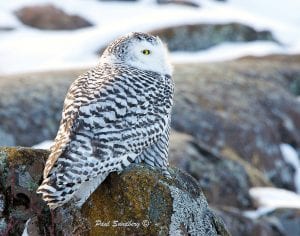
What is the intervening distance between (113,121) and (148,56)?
126 cm

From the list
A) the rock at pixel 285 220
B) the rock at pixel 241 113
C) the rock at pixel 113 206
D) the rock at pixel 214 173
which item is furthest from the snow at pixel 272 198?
the rock at pixel 113 206

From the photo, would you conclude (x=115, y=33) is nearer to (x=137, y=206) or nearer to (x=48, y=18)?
(x=48, y=18)

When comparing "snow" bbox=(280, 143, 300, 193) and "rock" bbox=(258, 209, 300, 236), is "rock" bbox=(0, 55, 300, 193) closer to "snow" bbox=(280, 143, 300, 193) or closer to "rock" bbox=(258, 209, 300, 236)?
"snow" bbox=(280, 143, 300, 193)

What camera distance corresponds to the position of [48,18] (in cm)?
3922

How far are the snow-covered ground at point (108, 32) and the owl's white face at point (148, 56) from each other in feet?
71.2

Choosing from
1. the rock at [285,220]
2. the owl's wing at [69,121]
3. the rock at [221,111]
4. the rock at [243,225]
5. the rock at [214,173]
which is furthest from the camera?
the rock at [221,111]

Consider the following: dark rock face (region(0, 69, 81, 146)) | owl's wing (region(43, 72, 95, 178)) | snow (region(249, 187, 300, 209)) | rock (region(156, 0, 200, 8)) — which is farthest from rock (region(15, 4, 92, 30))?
owl's wing (region(43, 72, 95, 178))

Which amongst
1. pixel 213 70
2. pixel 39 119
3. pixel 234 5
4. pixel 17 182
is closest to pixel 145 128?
pixel 17 182

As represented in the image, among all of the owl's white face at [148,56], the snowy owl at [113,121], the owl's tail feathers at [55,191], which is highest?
the owl's white face at [148,56]

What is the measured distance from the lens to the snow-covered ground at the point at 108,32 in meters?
32.0

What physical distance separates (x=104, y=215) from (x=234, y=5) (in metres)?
44.7

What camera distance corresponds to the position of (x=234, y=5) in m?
50.4

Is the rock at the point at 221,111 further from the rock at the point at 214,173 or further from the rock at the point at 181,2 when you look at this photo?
the rock at the point at 181,2

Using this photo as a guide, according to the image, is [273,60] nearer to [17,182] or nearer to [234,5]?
[234,5]
